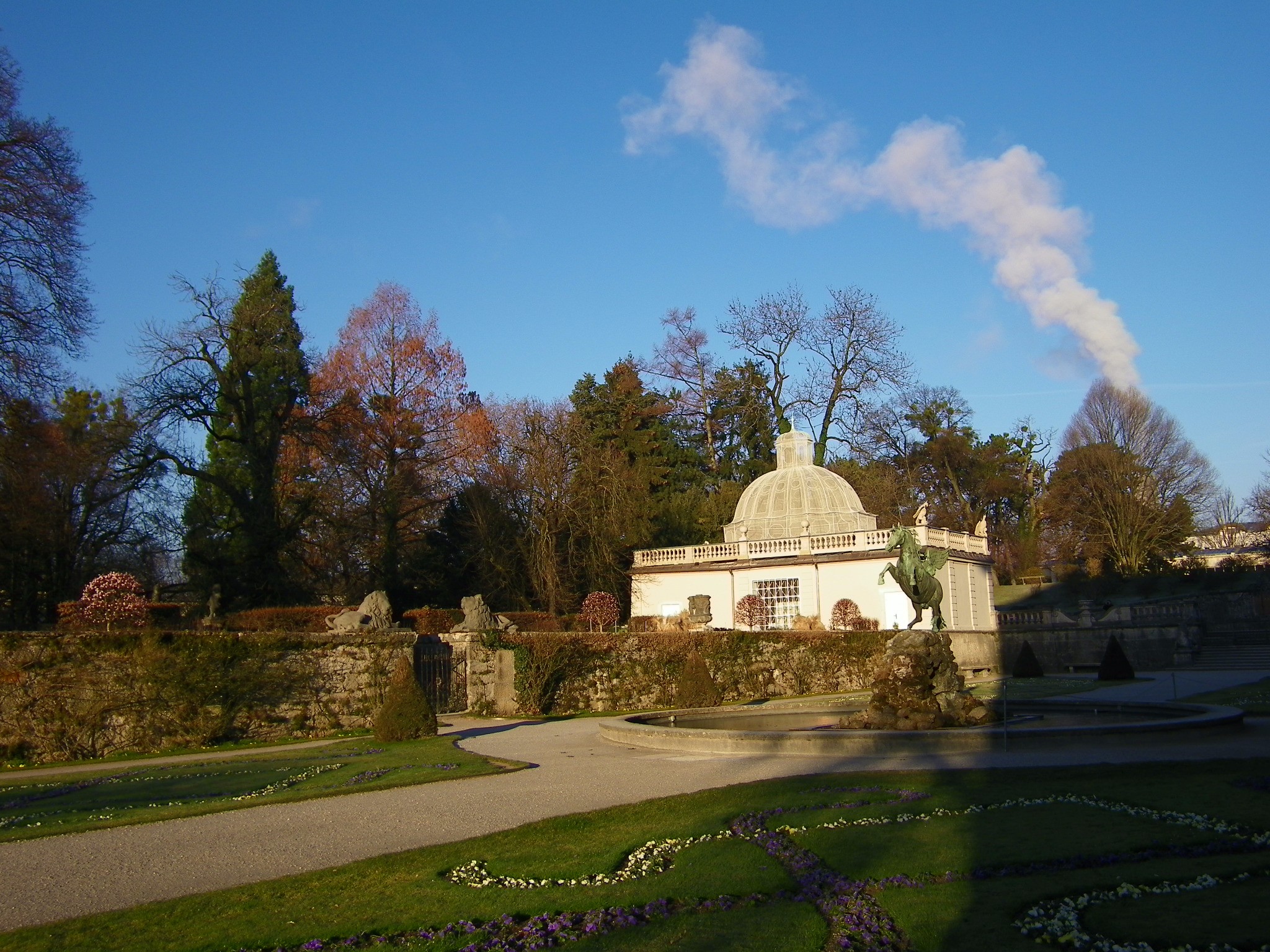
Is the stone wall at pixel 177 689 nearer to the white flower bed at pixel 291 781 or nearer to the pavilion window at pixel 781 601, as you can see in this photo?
the white flower bed at pixel 291 781

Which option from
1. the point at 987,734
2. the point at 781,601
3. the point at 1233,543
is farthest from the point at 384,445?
the point at 1233,543

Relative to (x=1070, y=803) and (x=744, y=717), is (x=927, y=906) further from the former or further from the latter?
(x=744, y=717)

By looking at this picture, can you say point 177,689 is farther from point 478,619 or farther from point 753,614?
point 753,614

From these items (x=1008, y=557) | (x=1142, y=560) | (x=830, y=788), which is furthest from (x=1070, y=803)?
(x=1008, y=557)

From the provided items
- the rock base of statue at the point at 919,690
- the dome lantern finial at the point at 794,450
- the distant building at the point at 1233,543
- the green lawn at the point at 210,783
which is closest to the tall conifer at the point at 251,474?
the green lawn at the point at 210,783

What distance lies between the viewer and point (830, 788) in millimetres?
11133

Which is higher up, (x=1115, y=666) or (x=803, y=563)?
(x=803, y=563)

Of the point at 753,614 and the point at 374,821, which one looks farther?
the point at 753,614

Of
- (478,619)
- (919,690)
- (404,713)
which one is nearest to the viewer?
(919,690)

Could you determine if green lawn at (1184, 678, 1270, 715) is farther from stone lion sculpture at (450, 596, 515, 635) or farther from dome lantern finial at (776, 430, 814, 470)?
dome lantern finial at (776, 430, 814, 470)

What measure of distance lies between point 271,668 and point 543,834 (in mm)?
12749

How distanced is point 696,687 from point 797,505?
72.6 feet

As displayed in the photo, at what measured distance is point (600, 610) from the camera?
35.0 meters

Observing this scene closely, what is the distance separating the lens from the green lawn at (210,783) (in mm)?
10867
